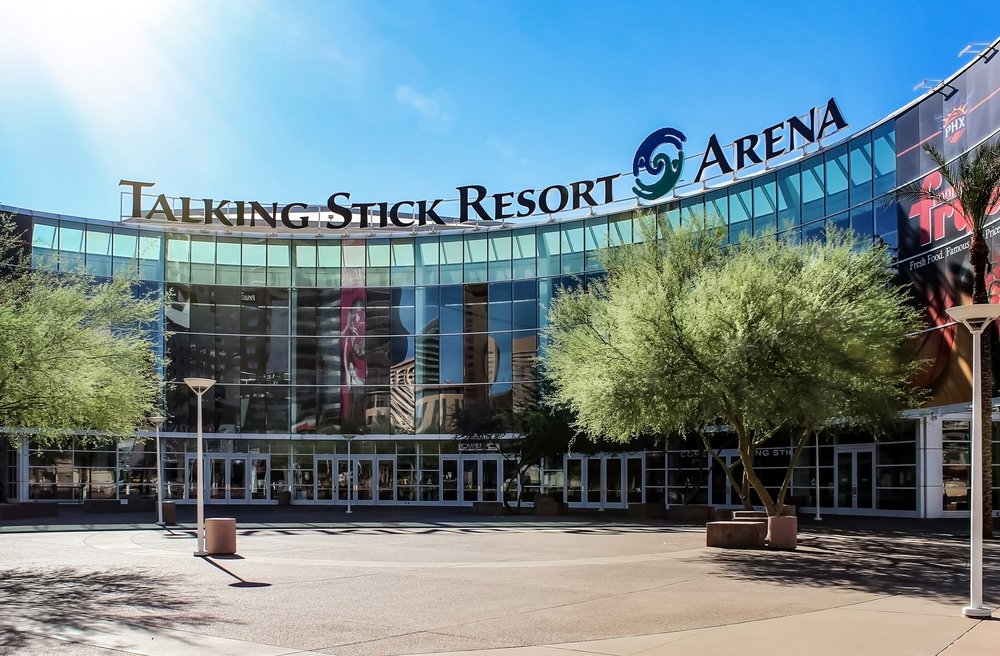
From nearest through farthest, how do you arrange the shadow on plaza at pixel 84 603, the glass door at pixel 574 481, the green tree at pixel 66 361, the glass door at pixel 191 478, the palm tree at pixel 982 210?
1. the shadow on plaza at pixel 84 603
2. the green tree at pixel 66 361
3. the palm tree at pixel 982 210
4. the glass door at pixel 574 481
5. the glass door at pixel 191 478

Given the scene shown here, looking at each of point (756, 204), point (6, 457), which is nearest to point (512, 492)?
point (756, 204)

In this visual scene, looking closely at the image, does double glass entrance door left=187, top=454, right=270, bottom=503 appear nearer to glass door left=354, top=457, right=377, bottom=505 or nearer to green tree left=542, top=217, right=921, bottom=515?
glass door left=354, top=457, right=377, bottom=505

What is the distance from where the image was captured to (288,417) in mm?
49594

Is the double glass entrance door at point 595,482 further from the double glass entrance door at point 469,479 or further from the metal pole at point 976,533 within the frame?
the metal pole at point 976,533

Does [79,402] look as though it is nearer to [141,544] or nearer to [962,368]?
[141,544]

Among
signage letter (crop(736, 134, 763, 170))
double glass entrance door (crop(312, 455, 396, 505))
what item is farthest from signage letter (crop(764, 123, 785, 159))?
A: double glass entrance door (crop(312, 455, 396, 505))

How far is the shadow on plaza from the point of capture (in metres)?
11.3

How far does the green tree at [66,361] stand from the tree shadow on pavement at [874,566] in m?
14.3

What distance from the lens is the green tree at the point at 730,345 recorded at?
1909cm

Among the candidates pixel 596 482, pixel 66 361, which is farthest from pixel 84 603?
pixel 596 482

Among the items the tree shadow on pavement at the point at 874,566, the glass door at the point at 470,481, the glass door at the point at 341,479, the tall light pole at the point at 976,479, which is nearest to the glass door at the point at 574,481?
the glass door at the point at 470,481

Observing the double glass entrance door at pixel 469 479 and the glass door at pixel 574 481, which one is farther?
the double glass entrance door at pixel 469 479

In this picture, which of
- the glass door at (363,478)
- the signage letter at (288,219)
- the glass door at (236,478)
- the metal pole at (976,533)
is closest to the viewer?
the metal pole at (976,533)

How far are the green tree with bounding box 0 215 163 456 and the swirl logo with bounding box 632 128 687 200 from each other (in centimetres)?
2471
